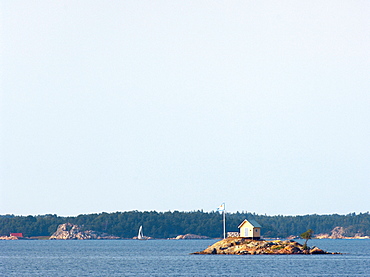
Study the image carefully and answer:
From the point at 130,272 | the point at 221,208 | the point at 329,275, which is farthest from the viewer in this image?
the point at 221,208

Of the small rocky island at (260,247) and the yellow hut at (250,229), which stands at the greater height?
the yellow hut at (250,229)

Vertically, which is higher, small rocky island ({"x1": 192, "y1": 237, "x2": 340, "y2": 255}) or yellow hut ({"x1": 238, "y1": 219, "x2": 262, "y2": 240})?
yellow hut ({"x1": 238, "y1": 219, "x2": 262, "y2": 240})

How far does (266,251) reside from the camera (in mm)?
124438

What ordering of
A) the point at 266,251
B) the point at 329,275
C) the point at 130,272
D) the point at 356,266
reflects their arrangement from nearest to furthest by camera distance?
1. the point at 329,275
2. the point at 130,272
3. the point at 356,266
4. the point at 266,251

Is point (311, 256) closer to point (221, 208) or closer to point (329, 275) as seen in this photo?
point (221, 208)

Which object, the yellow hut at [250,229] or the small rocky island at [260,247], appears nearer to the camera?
the small rocky island at [260,247]

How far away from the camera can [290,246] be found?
12575cm

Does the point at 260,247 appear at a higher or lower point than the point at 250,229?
lower

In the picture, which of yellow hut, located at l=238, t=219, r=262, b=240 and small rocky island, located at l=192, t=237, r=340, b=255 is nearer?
small rocky island, located at l=192, t=237, r=340, b=255

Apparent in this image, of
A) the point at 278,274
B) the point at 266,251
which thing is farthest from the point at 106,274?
the point at 266,251

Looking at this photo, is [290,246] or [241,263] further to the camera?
[290,246]

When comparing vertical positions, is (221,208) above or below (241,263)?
above

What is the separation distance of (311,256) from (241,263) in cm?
2465

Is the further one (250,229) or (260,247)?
(250,229)
